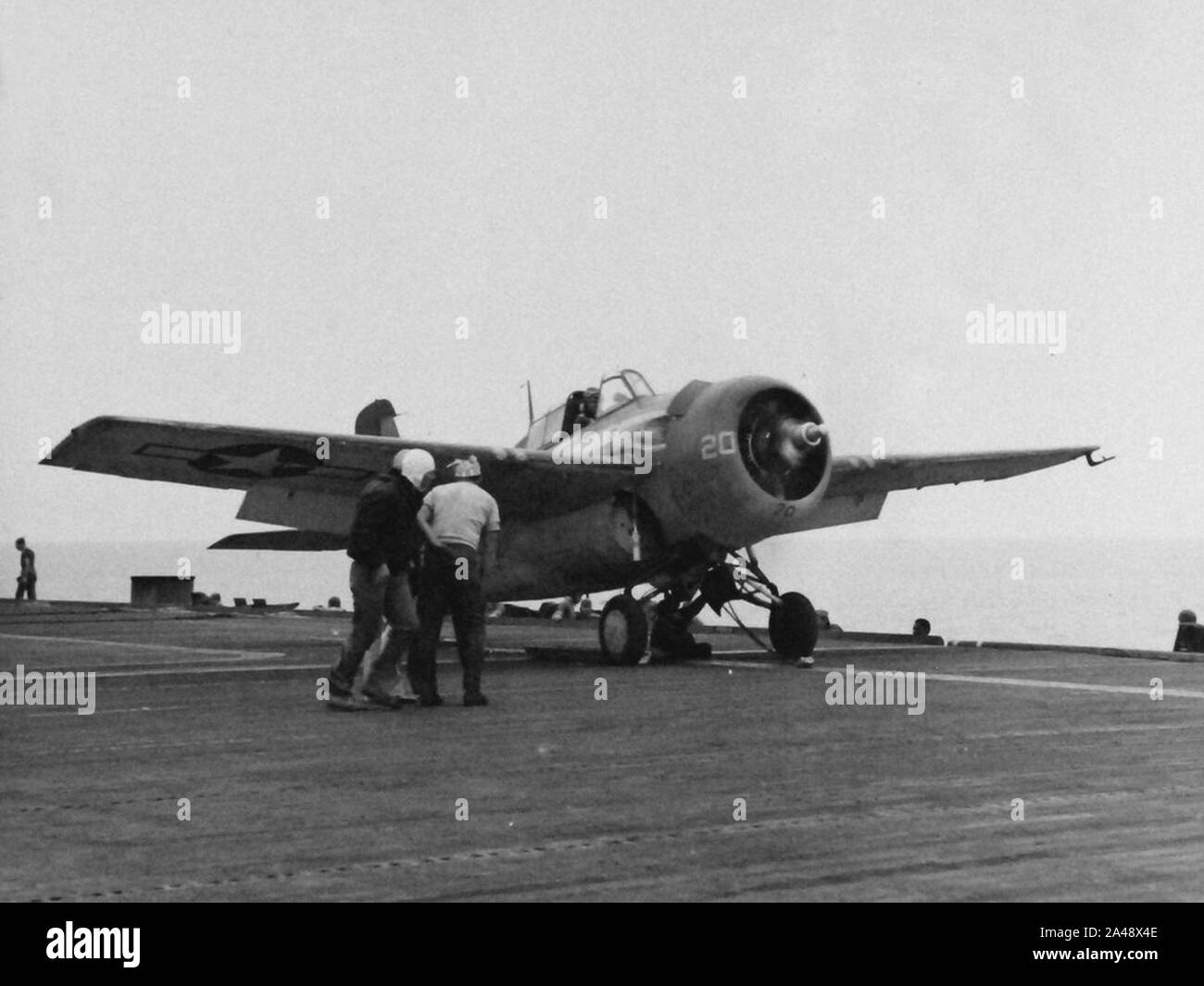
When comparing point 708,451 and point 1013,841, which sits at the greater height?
point 708,451

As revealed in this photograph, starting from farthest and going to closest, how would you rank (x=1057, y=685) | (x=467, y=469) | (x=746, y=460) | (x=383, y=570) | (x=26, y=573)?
(x=26, y=573)
(x=746, y=460)
(x=1057, y=685)
(x=467, y=469)
(x=383, y=570)

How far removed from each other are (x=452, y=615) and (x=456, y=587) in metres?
0.21

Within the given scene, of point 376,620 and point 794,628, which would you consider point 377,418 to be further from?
point 376,620

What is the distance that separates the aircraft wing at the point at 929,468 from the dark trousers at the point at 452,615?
22.0 ft

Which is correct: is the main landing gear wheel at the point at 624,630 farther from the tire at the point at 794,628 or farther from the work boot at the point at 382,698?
the work boot at the point at 382,698

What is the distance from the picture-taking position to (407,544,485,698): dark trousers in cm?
1156

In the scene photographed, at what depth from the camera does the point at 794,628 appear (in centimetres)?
1581

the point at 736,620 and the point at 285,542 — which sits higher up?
the point at 285,542

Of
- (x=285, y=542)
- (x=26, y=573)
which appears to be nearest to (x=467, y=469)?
(x=285, y=542)
